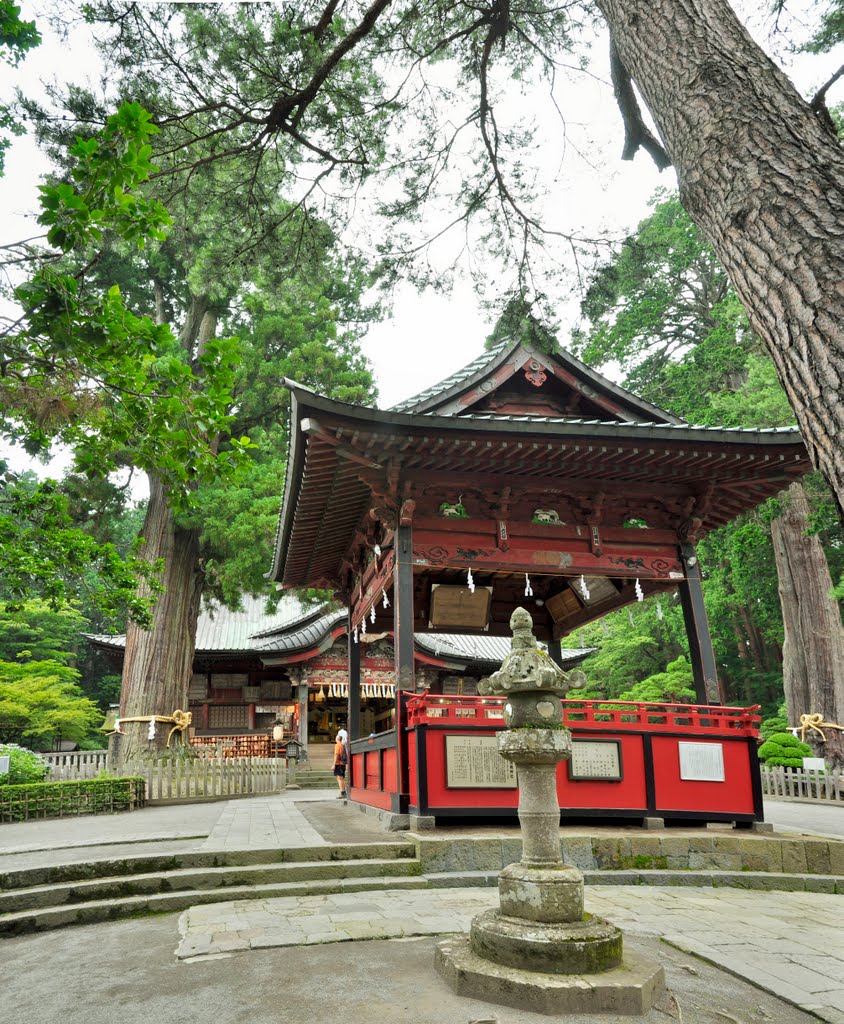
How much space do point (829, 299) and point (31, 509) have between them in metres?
6.28

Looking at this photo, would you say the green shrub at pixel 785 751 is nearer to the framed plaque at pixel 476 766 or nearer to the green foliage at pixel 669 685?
the green foliage at pixel 669 685

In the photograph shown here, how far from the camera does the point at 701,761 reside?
26.4ft

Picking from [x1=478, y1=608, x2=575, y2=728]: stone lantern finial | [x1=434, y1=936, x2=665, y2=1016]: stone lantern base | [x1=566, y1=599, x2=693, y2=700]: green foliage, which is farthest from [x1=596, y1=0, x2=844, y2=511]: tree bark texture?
[x1=566, y1=599, x2=693, y2=700]: green foliage

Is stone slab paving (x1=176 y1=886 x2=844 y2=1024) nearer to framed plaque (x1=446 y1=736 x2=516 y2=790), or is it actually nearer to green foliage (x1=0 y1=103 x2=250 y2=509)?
framed plaque (x1=446 y1=736 x2=516 y2=790)

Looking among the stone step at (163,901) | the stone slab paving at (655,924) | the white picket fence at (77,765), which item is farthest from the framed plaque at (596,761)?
the white picket fence at (77,765)

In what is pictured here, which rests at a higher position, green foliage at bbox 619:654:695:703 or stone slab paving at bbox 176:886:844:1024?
green foliage at bbox 619:654:695:703

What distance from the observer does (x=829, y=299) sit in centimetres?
269

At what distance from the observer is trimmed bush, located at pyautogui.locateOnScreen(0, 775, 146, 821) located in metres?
12.0

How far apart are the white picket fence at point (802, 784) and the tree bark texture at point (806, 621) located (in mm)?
3018

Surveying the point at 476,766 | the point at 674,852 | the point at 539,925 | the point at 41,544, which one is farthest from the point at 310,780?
the point at 539,925

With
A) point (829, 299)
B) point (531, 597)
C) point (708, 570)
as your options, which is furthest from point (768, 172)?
point (708, 570)

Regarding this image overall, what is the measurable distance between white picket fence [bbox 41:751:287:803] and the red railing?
7799 millimetres

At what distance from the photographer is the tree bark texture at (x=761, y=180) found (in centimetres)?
267

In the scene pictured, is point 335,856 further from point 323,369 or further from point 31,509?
point 323,369
